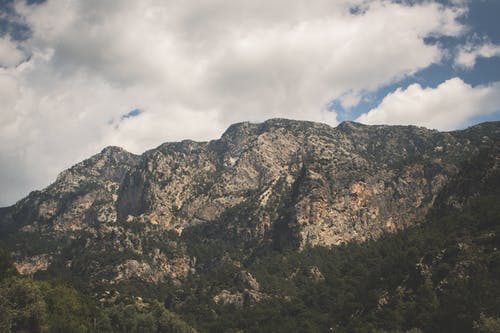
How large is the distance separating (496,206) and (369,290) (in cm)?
5028

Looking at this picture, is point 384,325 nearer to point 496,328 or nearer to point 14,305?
point 496,328

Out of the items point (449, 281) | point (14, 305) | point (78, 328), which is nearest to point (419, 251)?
point (449, 281)

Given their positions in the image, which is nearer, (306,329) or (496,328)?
(496,328)

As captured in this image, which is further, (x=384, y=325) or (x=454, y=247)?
(x=454, y=247)

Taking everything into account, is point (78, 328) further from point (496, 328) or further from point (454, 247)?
point (454, 247)

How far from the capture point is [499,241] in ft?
447

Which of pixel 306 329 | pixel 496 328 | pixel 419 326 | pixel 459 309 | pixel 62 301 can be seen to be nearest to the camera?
pixel 496 328

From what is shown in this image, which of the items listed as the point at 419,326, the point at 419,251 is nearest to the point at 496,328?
the point at 419,326

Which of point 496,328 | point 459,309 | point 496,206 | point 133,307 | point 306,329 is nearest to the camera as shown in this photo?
point 496,328

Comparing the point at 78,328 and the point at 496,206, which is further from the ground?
the point at 496,206

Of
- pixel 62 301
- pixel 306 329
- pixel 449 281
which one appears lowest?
pixel 306 329

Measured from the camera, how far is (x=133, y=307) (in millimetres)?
194125

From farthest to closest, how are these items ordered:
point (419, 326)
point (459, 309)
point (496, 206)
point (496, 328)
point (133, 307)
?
point (133, 307)
point (496, 206)
point (419, 326)
point (459, 309)
point (496, 328)

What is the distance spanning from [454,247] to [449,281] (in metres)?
14.5
